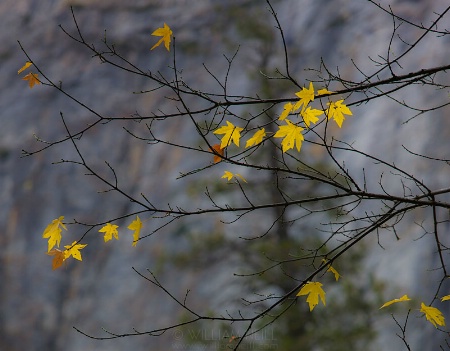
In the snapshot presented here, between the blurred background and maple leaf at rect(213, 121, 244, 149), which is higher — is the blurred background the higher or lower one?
the higher one

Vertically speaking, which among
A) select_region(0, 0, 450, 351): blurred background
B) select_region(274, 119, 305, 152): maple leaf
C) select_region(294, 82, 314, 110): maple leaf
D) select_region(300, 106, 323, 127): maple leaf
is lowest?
Result: select_region(274, 119, 305, 152): maple leaf

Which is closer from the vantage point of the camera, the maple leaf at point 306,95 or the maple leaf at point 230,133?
the maple leaf at point 306,95

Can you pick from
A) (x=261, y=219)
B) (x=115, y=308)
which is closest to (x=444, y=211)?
(x=261, y=219)

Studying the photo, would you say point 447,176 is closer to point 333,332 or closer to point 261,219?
point 261,219

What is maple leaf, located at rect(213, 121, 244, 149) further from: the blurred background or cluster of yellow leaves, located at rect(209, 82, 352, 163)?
the blurred background

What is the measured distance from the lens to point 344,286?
6.73m

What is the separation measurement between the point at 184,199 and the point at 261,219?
178 centimetres

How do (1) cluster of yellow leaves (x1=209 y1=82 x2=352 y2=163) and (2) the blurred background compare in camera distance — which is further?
(2) the blurred background

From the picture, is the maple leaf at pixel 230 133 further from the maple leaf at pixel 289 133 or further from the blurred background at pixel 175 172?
the blurred background at pixel 175 172

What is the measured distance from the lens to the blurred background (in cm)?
750

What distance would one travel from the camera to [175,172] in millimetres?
11789

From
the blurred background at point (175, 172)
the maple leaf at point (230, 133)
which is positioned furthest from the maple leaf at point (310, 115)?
the blurred background at point (175, 172)

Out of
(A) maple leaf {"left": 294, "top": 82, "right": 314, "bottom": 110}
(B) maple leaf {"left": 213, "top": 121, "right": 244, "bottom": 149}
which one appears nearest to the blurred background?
(B) maple leaf {"left": 213, "top": 121, "right": 244, "bottom": 149}

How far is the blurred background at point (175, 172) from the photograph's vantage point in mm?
7500
